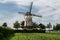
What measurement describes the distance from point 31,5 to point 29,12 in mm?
3912

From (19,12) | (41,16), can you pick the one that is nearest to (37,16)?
(41,16)

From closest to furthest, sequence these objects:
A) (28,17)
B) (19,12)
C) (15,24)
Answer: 1. (28,17)
2. (19,12)
3. (15,24)

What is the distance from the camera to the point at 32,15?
4294 inches

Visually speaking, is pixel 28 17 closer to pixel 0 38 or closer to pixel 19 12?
pixel 19 12

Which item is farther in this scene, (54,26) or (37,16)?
(54,26)

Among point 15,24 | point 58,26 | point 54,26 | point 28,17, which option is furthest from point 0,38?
point 54,26

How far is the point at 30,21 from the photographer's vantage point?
10625 cm

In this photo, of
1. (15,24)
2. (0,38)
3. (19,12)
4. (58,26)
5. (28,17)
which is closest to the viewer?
(0,38)

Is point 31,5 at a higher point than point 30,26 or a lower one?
higher

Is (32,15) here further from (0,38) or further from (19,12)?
(0,38)

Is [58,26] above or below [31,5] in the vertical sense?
below

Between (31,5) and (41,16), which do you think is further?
(41,16)

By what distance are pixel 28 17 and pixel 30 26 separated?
4827mm

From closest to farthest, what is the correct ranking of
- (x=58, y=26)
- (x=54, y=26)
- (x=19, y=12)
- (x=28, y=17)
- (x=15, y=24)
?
(x=28, y=17) < (x=19, y=12) < (x=15, y=24) < (x=58, y=26) < (x=54, y=26)
